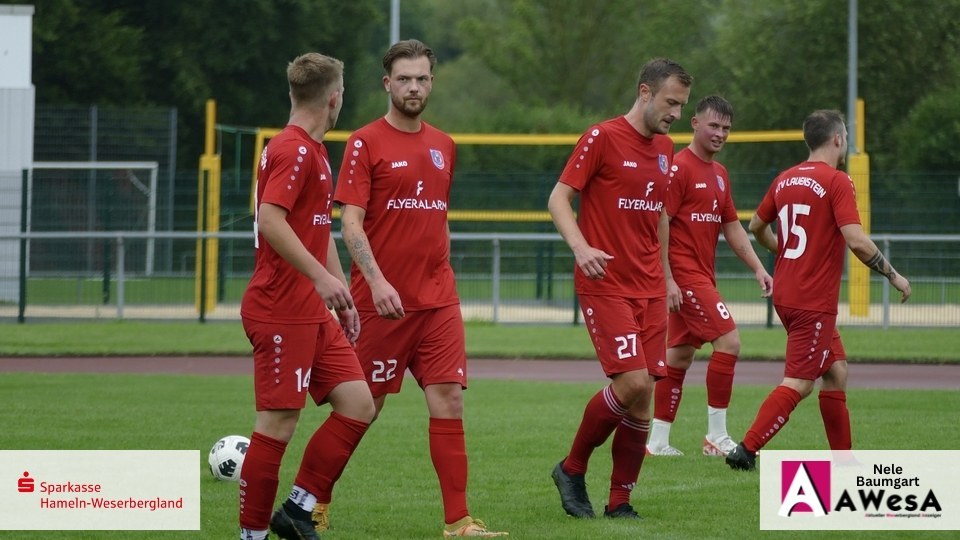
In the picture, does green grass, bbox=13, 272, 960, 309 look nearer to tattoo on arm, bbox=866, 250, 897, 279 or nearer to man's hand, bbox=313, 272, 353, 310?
tattoo on arm, bbox=866, 250, 897, 279

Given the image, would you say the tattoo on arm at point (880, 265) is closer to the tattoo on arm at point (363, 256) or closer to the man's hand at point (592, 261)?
the man's hand at point (592, 261)

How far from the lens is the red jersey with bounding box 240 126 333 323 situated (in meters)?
6.18

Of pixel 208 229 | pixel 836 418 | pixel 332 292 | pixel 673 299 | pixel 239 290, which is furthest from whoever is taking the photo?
pixel 239 290

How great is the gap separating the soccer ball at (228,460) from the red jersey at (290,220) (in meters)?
2.37

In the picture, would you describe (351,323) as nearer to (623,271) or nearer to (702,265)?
(623,271)

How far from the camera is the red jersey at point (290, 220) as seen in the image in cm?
618

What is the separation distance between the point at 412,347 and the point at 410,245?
499 millimetres

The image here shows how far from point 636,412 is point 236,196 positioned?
63.2 feet

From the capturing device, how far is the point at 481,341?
18422mm

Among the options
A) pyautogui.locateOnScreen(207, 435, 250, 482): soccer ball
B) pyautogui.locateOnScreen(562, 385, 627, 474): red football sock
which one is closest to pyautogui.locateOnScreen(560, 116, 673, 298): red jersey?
pyautogui.locateOnScreen(562, 385, 627, 474): red football sock

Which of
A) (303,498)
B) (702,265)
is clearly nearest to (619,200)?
(303,498)

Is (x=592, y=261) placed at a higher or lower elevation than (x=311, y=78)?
lower

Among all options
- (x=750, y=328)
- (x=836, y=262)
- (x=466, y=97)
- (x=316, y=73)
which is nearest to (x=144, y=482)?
(x=316, y=73)

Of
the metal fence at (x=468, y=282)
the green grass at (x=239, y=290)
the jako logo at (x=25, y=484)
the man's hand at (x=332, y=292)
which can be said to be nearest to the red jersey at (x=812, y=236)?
the man's hand at (x=332, y=292)
